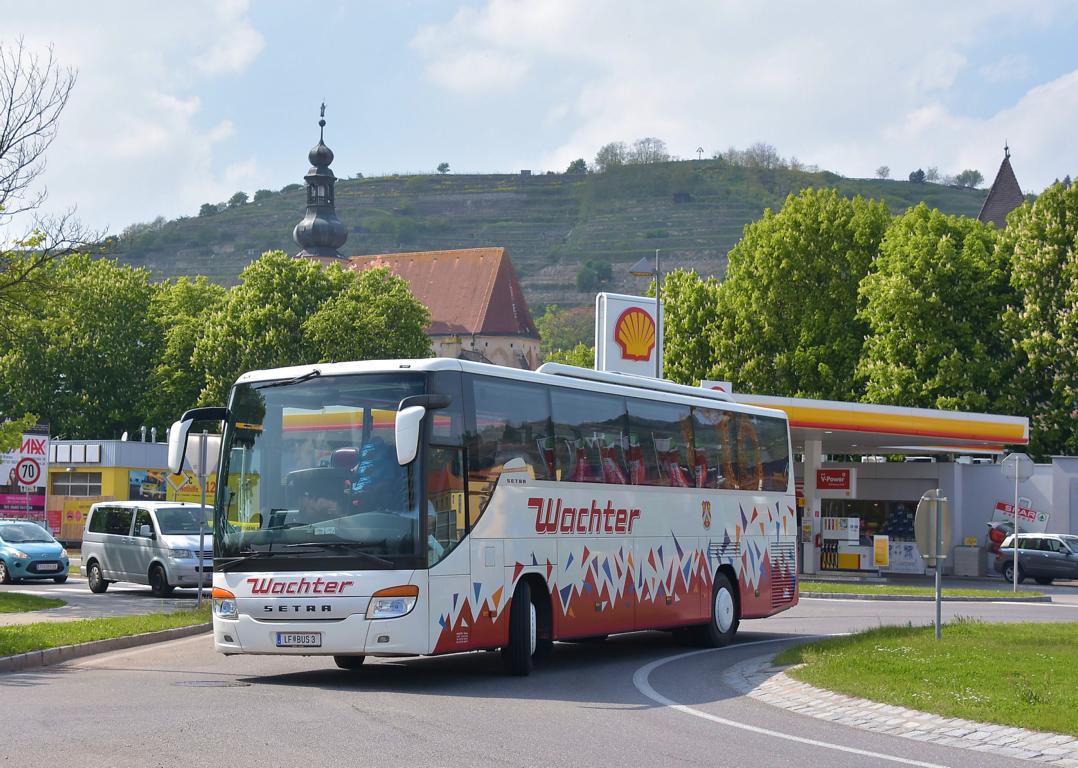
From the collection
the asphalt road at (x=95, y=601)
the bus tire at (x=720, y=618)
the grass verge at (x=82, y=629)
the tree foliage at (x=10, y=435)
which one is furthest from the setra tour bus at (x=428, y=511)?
the tree foliage at (x=10, y=435)

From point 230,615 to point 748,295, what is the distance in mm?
49355

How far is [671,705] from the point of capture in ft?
43.1

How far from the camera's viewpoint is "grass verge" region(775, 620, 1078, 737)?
1179 centimetres

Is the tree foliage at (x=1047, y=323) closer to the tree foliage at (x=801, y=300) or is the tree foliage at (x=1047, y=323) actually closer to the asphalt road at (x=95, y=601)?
the tree foliage at (x=801, y=300)

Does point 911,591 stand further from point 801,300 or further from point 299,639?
point 801,300

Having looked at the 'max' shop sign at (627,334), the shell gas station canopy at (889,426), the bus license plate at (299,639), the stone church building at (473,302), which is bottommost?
the bus license plate at (299,639)

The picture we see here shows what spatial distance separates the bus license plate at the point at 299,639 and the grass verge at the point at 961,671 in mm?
4661

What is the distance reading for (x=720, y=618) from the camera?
20125 mm

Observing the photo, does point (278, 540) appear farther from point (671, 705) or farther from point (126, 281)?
point (126, 281)

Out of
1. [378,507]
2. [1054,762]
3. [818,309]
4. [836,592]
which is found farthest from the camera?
[818,309]

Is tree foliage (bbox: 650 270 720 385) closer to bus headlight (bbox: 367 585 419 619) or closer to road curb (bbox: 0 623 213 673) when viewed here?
road curb (bbox: 0 623 213 673)

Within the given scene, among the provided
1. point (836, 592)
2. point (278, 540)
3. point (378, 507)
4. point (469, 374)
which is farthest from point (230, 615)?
point (836, 592)

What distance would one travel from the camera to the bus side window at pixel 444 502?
46.9 feet

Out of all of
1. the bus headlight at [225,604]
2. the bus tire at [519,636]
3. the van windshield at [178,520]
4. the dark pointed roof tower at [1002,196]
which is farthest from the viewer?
the dark pointed roof tower at [1002,196]
